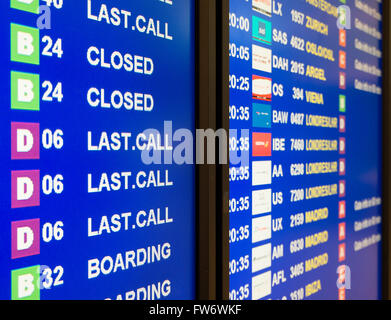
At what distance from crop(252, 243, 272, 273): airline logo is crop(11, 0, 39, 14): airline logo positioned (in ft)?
2.78

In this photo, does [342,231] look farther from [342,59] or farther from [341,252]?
[342,59]

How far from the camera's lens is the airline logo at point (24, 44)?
0.73 m

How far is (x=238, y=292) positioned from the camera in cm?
121

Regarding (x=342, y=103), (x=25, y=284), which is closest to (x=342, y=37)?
(x=342, y=103)

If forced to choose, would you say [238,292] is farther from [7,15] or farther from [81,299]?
[7,15]

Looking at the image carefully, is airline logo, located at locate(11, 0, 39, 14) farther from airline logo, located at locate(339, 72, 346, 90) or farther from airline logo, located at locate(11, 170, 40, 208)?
airline logo, located at locate(339, 72, 346, 90)

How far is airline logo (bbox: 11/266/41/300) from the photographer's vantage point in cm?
73

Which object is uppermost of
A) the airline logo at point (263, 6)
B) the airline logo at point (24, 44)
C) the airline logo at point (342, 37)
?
the airline logo at point (342, 37)

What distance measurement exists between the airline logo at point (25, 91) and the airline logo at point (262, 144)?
67 cm

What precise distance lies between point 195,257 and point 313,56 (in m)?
0.87

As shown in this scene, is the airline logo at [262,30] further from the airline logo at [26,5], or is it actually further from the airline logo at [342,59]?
the airline logo at [26,5]

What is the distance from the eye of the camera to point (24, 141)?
2.43 ft

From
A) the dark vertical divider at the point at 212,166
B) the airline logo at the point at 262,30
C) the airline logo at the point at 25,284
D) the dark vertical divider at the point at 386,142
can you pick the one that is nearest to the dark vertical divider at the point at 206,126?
the dark vertical divider at the point at 212,166

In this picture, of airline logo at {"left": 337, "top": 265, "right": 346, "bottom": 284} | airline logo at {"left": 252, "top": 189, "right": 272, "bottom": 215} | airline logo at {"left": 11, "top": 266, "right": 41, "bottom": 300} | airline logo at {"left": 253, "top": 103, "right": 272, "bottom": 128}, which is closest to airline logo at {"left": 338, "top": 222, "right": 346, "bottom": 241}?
airline logo at {"left": 337, "top": 265, "right": 346, "bottom": 284}
